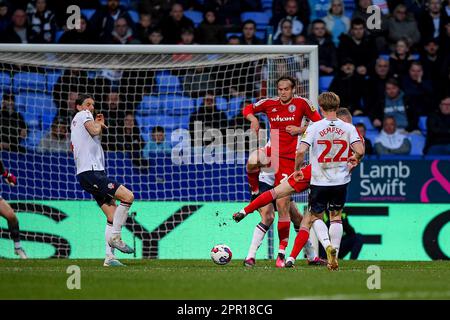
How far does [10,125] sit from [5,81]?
24.3 inches

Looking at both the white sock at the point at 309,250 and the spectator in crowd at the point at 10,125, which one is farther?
the spectator in crowd at the point at 10,125

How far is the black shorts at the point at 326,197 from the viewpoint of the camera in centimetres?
1050

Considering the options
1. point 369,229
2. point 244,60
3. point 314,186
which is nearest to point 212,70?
point 244,60

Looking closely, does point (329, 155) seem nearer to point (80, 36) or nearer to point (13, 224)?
point (13, 224)

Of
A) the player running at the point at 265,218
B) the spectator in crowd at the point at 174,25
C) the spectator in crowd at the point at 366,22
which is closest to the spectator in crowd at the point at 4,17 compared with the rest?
the spectator in crowd at the point at 174,25

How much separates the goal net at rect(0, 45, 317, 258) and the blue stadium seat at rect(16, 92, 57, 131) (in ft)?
0.05

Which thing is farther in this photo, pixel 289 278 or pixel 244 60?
pixel 244 60

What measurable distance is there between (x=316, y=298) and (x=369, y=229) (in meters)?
6.78

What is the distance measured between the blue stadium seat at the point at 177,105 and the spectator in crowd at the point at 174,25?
272cm

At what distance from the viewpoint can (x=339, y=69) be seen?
1706 cm

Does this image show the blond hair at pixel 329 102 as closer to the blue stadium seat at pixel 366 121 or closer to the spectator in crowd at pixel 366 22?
the blue stadium seat at pixel 366 121

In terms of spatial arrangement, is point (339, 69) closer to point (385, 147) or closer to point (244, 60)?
point (385, 147)

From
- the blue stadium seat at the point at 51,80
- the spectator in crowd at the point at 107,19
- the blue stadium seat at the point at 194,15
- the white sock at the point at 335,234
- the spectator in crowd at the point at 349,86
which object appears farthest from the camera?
the blue stadium seat at the point at 194,15

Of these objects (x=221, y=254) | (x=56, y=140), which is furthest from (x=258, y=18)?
(x=221, y=254)
